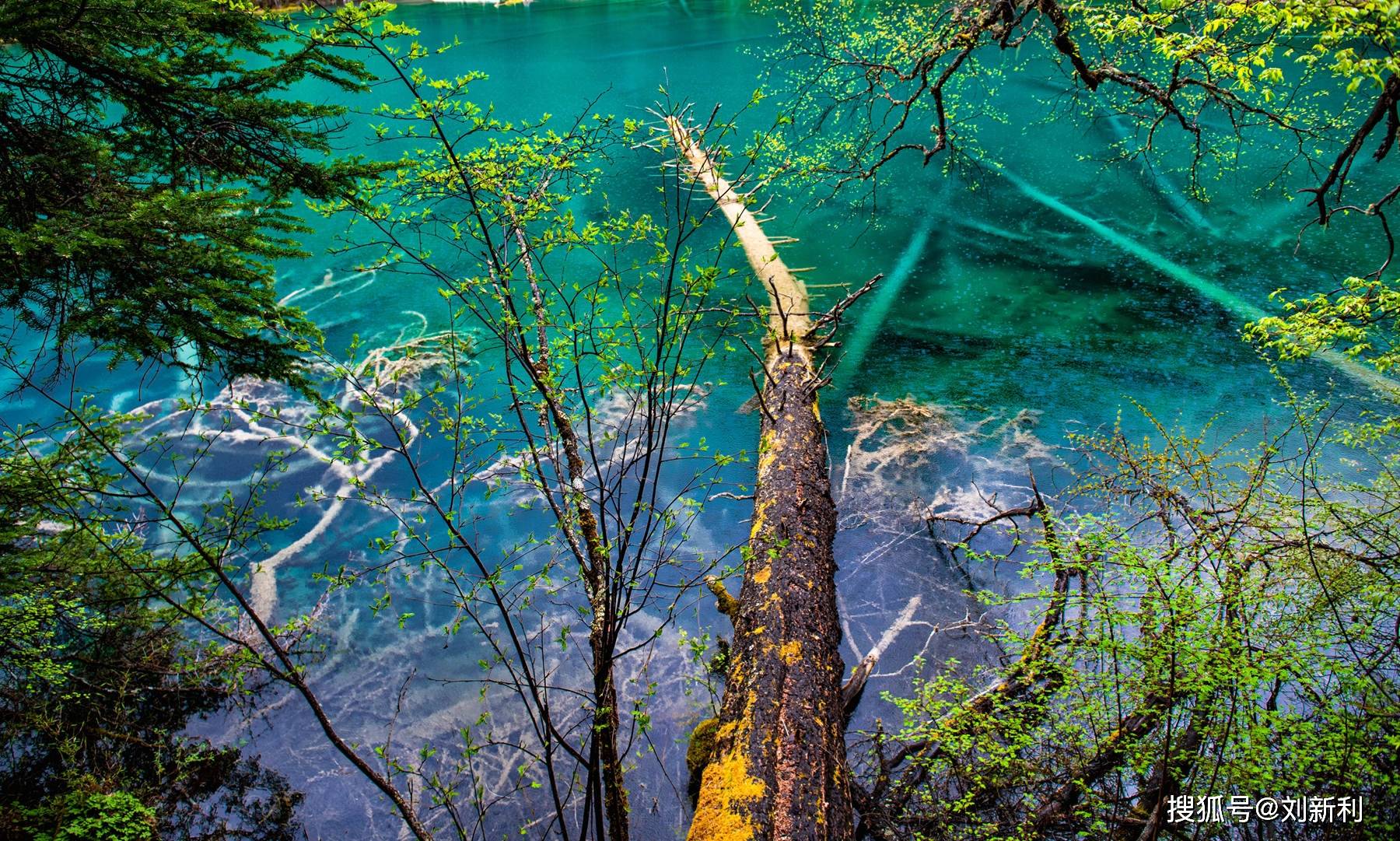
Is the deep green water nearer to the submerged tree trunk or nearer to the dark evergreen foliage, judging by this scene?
the submerged tree trunk

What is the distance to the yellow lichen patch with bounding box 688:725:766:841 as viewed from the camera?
314 centimetres

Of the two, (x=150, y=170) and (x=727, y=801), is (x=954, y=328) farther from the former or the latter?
(x=150, y=170)

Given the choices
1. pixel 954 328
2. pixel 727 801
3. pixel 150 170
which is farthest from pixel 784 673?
pixel 954 328

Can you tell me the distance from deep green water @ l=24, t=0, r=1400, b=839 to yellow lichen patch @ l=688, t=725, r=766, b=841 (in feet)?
3.05

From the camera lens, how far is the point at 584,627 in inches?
208

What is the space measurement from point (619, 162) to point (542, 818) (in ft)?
30.1

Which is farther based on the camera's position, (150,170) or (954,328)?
(954,328)

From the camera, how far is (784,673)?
380 cm

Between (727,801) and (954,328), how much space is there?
563cm

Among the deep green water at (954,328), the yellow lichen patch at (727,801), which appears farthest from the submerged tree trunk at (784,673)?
the deep green water at (954,328)

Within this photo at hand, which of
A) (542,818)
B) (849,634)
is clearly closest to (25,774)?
(542,818)

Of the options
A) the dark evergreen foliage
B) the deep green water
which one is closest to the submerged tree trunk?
the deep green water

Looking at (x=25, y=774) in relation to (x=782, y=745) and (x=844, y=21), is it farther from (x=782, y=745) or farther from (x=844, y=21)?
(x=844, y=21)

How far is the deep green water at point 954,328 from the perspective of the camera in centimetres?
486
